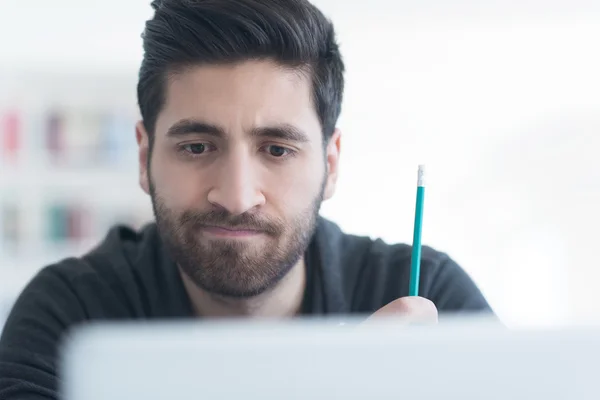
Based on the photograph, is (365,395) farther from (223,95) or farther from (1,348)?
(1,348)

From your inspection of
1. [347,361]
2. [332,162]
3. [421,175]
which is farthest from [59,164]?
[347,361]

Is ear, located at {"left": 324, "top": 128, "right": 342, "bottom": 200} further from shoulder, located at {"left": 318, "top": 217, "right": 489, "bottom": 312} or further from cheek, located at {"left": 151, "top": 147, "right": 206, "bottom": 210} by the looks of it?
cheek, located at {"left": 151, "top": 147, "right": 206, "bottom": 210}

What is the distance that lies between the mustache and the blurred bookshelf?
2.51m

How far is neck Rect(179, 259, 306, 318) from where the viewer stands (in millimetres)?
1361

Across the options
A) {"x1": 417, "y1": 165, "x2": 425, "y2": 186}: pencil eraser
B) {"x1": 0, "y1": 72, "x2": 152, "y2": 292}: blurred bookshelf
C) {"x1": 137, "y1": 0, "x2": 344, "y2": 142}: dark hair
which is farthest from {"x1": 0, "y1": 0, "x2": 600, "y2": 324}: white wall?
{"x1": 417, "y1": 165, "x2": 425, "y2": 186}: pencil eraser

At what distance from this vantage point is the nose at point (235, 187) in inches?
45.7

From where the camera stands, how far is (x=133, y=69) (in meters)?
4.03

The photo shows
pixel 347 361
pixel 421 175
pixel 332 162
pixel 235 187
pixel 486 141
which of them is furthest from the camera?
pixel 486 141

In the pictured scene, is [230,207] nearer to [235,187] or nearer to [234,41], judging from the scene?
[235,187]

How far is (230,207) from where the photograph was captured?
1.16 metres

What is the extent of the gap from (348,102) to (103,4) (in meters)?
1.44

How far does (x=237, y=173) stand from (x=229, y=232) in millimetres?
101

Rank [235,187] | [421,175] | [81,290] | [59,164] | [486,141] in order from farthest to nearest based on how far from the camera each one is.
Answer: [486,141]
[59,164]
[81,290]
[235,187]
[421,175]

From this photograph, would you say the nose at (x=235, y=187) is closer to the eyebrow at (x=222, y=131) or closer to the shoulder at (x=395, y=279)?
the eyebrow at (x=222, y=131)
